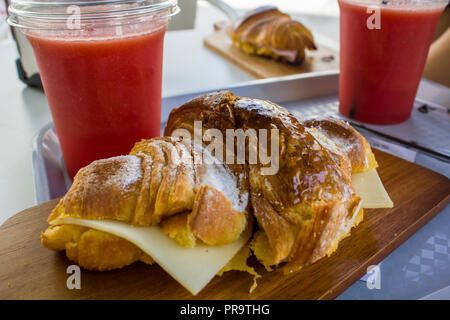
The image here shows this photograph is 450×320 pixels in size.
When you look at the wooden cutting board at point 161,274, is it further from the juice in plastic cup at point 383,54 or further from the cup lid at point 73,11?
the juice in plastic cup at point 383,54

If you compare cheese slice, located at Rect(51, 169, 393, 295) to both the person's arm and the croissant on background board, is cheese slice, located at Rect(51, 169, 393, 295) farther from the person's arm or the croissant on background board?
the person's arm

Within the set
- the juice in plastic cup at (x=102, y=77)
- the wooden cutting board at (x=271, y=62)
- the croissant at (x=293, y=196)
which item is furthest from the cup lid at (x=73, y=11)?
the wooden cutting board at (x=271, y=62)

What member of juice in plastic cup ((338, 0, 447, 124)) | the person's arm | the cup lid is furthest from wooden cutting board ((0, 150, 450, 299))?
the person's arm

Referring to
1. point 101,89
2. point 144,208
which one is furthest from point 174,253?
point 101,89

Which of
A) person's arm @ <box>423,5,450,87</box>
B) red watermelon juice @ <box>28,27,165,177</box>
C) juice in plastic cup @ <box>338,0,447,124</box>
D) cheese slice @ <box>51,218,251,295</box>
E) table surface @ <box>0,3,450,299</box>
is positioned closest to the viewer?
cheese slice @ <box>51,218,251,295</box>
